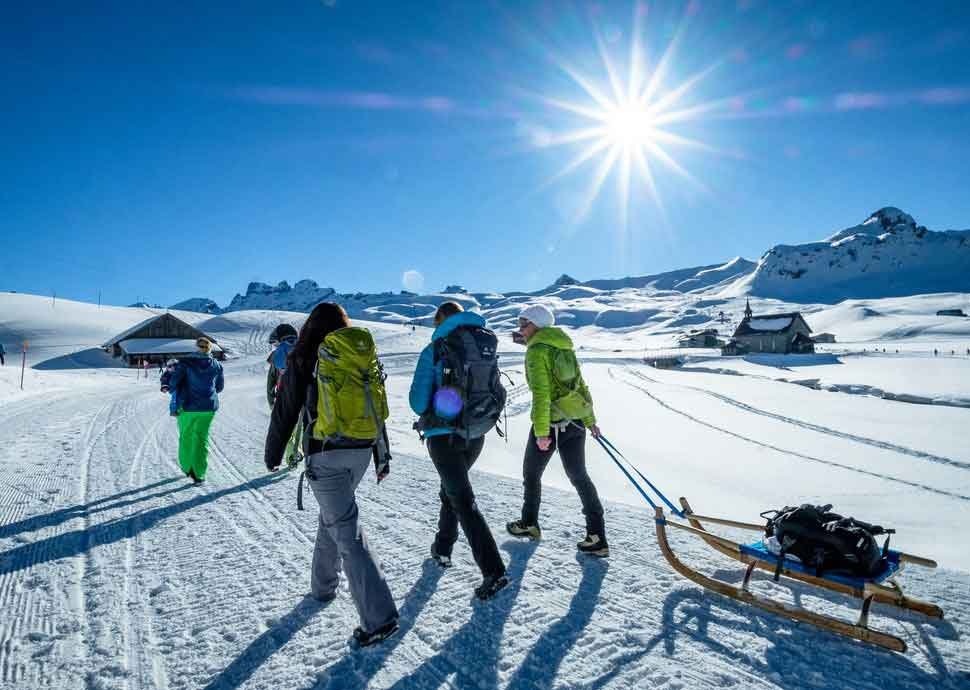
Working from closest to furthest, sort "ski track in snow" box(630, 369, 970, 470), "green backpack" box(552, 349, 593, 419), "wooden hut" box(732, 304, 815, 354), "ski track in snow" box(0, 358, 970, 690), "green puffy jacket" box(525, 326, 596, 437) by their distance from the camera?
1. "ski track in snow" box(0, 358, 970, 690)
2. "green puffy jacket" box(525, 326, 596, 437)
3. "green backpack" box(552, 349, 593, 419)
4. "ski track in snow" box(630, 369, 970, 470)
5. "wooden hut" box(732, 304, 815, 354)

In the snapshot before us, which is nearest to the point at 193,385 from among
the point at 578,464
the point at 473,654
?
the point at 578,464

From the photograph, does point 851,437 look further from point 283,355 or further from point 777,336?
point 777,336

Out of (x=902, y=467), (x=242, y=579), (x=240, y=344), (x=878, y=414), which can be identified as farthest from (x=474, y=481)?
(x=240, y=344)

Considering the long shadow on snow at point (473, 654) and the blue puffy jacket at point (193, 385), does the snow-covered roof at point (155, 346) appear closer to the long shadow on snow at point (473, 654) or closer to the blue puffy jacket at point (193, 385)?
the blue puffy jacket at point (193, 385)

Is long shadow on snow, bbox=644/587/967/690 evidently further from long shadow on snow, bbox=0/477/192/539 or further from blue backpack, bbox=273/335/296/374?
long shadow on snow, bbox=0/477/192/539

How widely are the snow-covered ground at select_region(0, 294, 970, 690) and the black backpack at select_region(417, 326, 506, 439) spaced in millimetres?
1347

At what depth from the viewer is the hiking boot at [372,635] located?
10.4 feet

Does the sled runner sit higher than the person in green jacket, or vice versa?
the person in green jacket

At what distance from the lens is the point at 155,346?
52344 mm

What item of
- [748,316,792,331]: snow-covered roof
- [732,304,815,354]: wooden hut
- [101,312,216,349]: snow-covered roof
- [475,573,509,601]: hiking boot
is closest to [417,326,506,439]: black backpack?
[475,573,509,601]: hiking boot

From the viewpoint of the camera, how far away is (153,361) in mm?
51312

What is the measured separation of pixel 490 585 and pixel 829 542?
2394 millimetres

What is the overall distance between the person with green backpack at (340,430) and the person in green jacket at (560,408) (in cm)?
159

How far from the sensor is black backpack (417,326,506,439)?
3.62 meters
